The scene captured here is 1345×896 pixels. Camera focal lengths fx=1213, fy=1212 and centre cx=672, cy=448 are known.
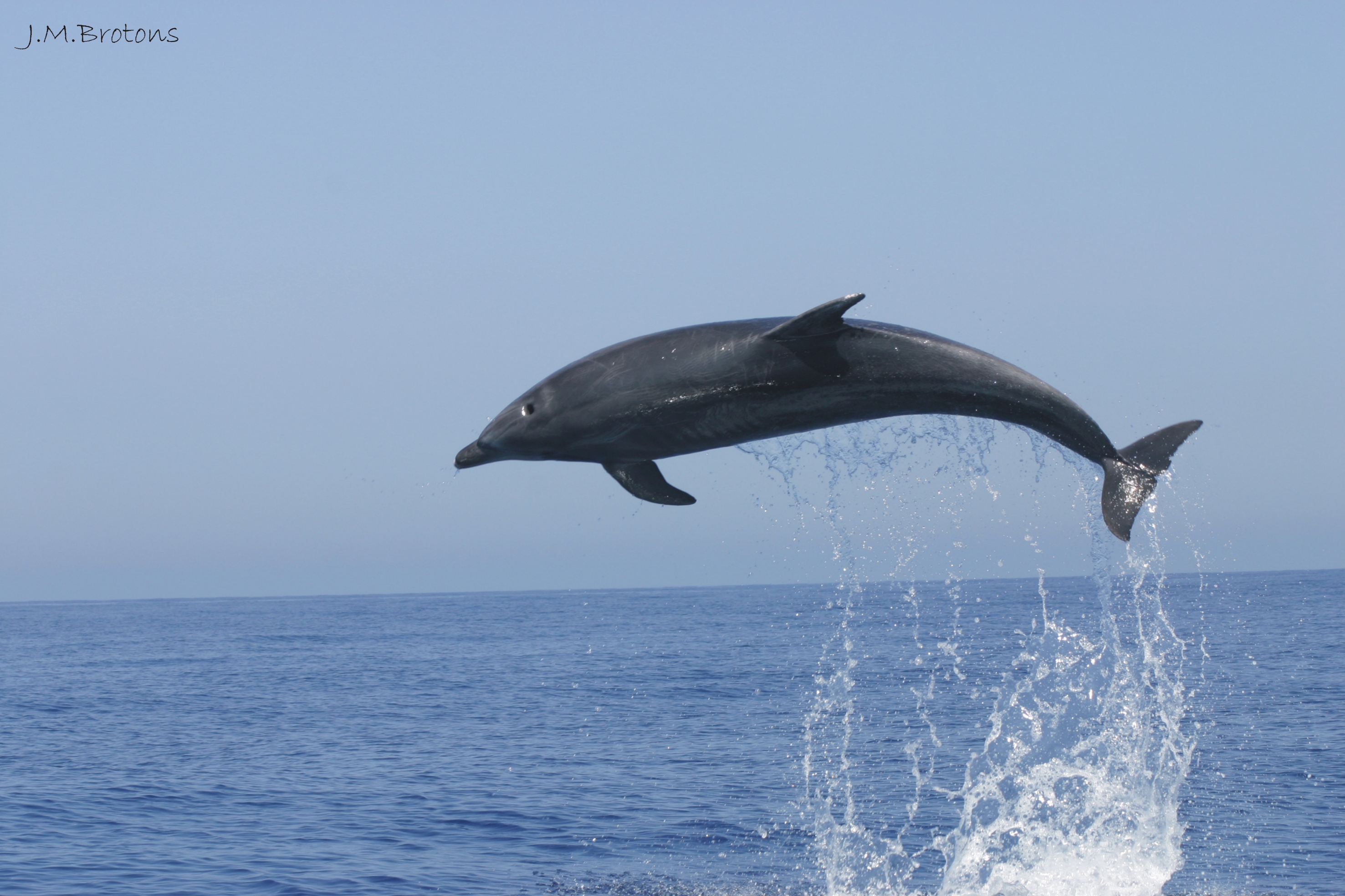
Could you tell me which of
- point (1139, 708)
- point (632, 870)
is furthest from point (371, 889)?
point (1139, 708)

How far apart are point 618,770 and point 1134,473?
102 feet

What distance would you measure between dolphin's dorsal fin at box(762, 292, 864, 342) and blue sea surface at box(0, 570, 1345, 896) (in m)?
19.5

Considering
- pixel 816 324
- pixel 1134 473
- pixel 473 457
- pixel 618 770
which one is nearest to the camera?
pixel 816 324

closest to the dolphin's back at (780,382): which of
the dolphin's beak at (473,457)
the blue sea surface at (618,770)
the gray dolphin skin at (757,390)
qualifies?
the gray dolphin skin at (757,390)

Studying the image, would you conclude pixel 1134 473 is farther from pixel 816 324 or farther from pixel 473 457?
pixel 473 457

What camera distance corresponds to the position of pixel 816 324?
779 cm

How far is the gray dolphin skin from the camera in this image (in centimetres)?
806

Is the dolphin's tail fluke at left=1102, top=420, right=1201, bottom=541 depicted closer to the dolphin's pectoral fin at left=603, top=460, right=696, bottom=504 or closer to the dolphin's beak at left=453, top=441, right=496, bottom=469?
the dolphin's pectoral fin at left=603, top=460, right=696, bottom=504

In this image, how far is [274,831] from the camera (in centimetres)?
3097

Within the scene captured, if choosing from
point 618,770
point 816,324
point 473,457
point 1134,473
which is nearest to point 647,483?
point 473,457

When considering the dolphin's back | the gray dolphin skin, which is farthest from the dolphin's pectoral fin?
the dolphin's back

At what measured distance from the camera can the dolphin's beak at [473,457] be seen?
8.77 meters

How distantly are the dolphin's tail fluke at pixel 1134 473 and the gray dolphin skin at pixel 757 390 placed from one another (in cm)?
93

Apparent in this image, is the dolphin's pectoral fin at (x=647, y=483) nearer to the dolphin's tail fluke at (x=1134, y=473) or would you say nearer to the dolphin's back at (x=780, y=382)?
the dolphin's back at (x=780, y=382)
